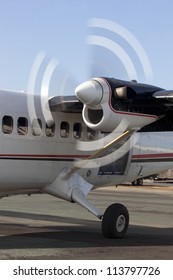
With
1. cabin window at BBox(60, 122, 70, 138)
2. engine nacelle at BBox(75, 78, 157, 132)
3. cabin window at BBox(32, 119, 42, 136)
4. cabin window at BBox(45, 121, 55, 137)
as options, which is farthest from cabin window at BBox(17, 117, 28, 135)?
engine nacelle at BBox(75, 78, 157, 132)

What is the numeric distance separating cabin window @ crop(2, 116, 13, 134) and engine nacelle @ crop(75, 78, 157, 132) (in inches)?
69.3

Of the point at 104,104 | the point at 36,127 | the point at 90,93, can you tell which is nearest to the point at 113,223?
the point at 36,127

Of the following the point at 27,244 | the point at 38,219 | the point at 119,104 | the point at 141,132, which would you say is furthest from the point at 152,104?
the point at 38,219

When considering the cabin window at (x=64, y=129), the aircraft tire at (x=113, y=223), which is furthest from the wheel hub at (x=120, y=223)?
the cabin window at (x=64, y=129)

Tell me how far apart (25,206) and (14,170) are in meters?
11.1

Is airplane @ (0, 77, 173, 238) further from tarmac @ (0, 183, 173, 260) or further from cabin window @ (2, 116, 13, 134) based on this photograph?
tarmac @ (0, 183, 173, 260)

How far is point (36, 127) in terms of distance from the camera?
535 inches

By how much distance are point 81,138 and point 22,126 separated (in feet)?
7.01

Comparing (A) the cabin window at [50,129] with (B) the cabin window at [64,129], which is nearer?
(A) the cabin window at [50,129]

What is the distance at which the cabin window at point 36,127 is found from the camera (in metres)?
13.5

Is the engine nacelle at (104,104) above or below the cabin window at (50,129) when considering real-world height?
above

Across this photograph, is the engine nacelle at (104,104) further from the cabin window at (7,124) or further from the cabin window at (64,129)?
the cabin window at (7,124)

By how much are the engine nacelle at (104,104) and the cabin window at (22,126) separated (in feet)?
4.93

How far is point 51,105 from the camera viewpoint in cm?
1390
